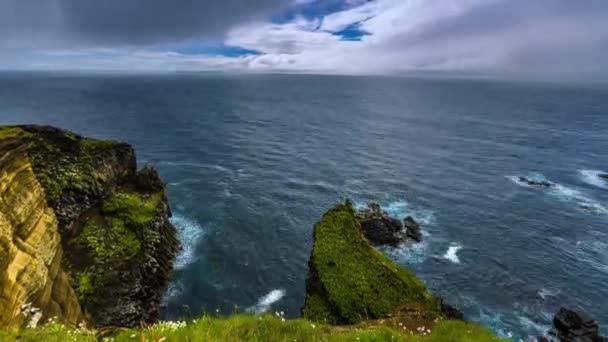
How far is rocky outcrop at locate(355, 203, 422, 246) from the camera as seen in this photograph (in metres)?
46.1

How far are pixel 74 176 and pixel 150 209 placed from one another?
7.95m

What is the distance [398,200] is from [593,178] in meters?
45.4

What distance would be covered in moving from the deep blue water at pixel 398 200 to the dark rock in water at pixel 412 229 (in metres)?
1.36

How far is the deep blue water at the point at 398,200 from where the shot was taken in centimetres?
3722

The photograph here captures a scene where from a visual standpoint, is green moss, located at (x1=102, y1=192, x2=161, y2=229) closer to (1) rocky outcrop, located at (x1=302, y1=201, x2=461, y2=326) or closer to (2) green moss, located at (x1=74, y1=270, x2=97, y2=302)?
(2) green moss, located at (x1=74, y1=270, x2=97, y2=302)

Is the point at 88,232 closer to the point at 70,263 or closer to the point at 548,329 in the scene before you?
the point at 70,263

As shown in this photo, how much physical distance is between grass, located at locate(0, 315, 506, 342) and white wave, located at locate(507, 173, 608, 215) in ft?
196

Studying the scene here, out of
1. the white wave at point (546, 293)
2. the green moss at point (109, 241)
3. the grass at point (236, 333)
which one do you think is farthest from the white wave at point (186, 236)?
the white wave at point (546, 293)

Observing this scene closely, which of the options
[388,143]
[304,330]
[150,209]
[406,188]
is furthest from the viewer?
[388,143]

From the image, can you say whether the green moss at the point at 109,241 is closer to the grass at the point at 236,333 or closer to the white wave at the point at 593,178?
the grass at the point at 236,333

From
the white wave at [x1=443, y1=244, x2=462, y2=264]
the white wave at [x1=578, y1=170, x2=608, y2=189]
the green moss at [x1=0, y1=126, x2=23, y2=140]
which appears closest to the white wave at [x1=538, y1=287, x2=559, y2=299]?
the white wave at [x1=443, y1=244, x2=462, y2=264]

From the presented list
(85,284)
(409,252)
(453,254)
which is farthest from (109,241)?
(453,254)

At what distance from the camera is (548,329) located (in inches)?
1281

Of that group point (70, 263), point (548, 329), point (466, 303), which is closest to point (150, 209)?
point (70, 263)
